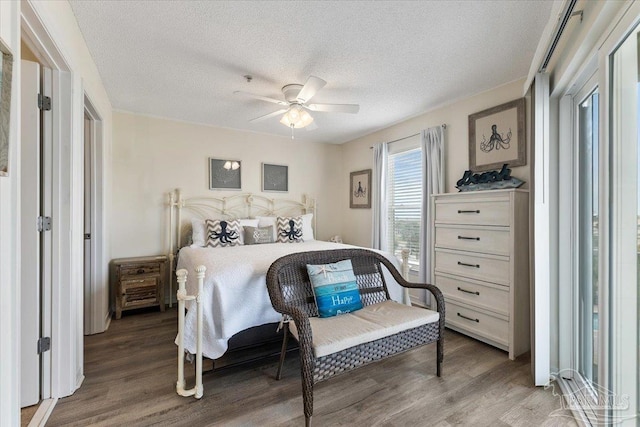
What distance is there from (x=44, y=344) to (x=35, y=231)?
0.71m

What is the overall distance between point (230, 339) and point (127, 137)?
9.86 ft

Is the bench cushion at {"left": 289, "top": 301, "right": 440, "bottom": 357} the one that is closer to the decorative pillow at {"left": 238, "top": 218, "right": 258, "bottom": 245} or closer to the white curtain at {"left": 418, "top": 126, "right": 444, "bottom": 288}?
the white curtain at {"left": 418, "top": 126, "right": 444, "bottom": 288}

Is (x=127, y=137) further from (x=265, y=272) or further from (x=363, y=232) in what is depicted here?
(x=363, y=232)

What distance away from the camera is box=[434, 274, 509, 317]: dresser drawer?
8.20ft

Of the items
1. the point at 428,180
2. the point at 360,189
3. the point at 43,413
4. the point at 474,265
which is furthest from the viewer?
the point at 360,189

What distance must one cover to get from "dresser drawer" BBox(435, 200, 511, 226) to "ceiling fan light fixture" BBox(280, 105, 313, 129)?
1.65m

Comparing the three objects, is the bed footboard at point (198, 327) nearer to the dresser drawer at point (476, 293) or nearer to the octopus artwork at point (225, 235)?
the octopus artwork at point (225, 235)

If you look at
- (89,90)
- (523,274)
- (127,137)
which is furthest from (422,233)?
(127,137)

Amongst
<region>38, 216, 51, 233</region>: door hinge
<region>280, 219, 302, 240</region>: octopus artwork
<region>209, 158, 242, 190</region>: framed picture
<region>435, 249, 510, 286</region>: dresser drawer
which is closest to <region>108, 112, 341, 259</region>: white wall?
<region>209, 158, 242, 190</region>: framed picture

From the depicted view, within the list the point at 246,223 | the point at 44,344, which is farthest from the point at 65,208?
the point at 246,223

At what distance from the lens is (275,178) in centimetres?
463

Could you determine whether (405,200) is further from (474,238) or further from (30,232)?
(30,232)

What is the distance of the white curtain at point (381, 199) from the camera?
13.9 feet

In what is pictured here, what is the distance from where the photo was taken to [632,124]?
131 cm
